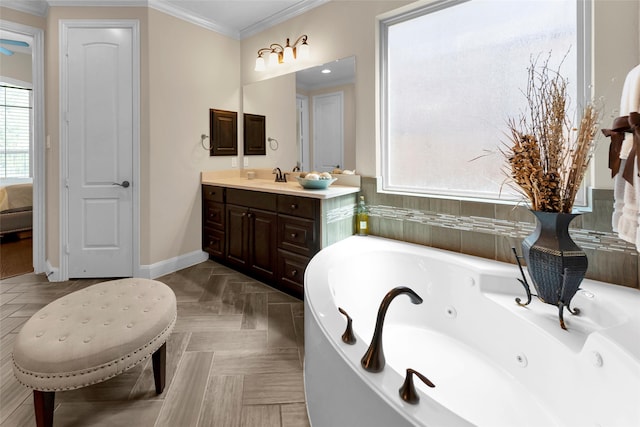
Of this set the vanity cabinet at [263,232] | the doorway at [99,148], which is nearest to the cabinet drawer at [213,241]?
the vanity cabinet at [263,232]

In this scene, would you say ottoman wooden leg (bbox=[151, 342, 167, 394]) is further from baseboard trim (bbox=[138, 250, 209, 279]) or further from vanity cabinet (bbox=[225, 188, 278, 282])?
baseboard trim (bbox=[138, 250, 209, 279])

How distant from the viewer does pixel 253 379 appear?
5.86ft

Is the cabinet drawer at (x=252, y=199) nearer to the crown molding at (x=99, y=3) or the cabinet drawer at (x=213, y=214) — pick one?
the cabinet drawer at (x=213, y=214)

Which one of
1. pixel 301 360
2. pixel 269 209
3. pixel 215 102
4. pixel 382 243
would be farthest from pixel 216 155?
pixel 301 360

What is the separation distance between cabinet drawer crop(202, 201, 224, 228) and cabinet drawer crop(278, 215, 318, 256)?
37.8 inches

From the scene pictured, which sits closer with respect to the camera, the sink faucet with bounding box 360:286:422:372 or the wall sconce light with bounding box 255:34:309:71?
the sink faucet with bounding box 360:286:422:372

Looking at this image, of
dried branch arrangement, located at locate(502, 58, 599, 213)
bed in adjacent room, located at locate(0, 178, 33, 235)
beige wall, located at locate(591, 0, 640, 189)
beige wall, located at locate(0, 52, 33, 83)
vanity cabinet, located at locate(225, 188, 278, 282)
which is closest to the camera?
dried branch arrangement, located at locate(502, 58, 599, 213)

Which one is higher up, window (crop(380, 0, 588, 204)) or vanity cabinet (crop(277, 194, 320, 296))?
window (crop(380, 0, 588, 204))

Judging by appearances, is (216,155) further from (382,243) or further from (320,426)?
(320,426)

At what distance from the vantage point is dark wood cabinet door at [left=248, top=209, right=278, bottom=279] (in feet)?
9.51

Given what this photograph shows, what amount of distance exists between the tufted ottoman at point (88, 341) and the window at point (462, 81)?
6.65ft

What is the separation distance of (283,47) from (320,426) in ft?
11.0

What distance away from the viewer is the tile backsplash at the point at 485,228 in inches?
68.3

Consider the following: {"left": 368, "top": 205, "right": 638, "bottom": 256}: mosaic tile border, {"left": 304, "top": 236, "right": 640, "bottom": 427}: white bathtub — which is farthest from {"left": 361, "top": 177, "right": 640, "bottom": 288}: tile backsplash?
{"left": 304, "top": 236, "right": 640, "bottom": 427}: white bathtub
